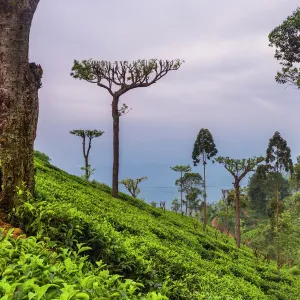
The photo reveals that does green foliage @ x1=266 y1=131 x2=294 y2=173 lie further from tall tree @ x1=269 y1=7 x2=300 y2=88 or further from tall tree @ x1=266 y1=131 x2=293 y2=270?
tall tree @ x1=269 y1=7 x2=300 y2=88

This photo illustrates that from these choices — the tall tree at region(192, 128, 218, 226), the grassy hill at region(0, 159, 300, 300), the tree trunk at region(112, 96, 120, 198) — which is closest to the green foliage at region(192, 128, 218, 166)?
Answer: the tall tree at region(192, 128, 218, 226)

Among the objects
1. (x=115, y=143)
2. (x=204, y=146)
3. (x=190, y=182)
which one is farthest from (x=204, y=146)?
(x=190, y=182)

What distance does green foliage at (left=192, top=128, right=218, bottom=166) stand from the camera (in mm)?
39500

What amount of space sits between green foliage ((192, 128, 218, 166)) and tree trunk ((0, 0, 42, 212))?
1340 inches

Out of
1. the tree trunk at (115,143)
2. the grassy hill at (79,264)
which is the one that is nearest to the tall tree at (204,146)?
the tree trunk at (115,143)

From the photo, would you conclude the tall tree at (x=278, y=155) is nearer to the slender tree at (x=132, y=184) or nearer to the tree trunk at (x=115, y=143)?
the tree trunk at (x=115, y=143)

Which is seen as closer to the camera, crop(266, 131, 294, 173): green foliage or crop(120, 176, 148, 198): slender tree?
crop(266, 131, 294, 173): green foliage

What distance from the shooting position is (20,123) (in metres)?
6.43

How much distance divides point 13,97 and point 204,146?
3432 centimetres

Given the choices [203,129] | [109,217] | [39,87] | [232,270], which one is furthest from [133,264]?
[203,129]

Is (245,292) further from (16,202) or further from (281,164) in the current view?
(281,164)

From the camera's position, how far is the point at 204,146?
3953 centimetres

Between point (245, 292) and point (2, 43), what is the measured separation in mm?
9940

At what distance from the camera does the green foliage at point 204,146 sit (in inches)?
1555
